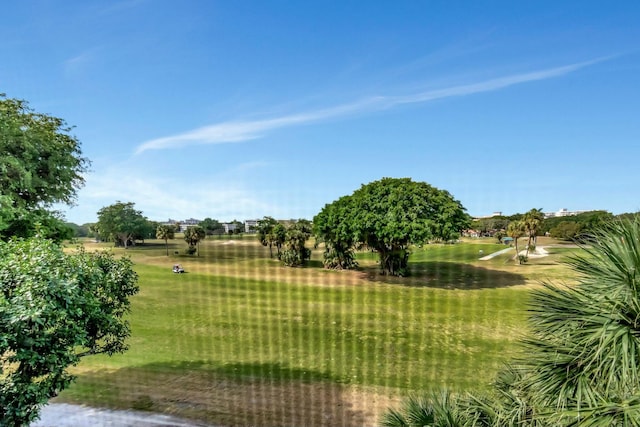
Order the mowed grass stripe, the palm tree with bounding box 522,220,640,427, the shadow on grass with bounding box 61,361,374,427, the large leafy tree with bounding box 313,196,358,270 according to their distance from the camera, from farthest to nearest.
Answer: the large leafy tree with bounding box 313,196,358,270
the mowed grass stripe
the shadow on grass with bounding box 61,361,374,427
the palm tree with bounding box 522,220,640,427

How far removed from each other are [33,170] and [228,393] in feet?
18.2

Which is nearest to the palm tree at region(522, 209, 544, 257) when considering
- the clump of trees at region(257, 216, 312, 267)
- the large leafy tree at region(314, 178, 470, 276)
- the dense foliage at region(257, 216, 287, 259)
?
the large leafy tree at region(314, 178, 470, 276)

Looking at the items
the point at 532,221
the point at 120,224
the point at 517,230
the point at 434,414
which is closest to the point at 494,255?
the point at 517,230

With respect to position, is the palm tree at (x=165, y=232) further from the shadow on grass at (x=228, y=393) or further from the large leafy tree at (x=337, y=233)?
the shadow on grass at (x=228, y=393)

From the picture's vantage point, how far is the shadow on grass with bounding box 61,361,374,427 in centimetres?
493

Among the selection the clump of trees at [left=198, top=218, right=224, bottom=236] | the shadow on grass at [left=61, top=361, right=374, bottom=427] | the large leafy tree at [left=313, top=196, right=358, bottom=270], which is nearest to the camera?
the shadow on grass at [left=61, top=361, right=374, bottom=427]

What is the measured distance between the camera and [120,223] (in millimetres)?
16703

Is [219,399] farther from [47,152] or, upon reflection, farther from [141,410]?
[47,152]

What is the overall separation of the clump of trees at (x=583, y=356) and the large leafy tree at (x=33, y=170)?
19.9 feet

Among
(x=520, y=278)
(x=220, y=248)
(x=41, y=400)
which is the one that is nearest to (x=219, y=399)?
(x=41, y=400)

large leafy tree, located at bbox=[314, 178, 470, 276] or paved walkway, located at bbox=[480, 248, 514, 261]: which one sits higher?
large leafy tree, located at bbox=[314, 178, 470, 276]

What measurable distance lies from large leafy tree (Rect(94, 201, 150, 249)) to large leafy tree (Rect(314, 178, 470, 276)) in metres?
9.99

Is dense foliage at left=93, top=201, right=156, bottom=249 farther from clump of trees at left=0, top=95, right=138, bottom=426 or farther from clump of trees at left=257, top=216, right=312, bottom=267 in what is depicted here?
clump of trees at left=0, top=95, right=138, bottom=426

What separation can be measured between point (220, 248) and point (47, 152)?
18166 mm
